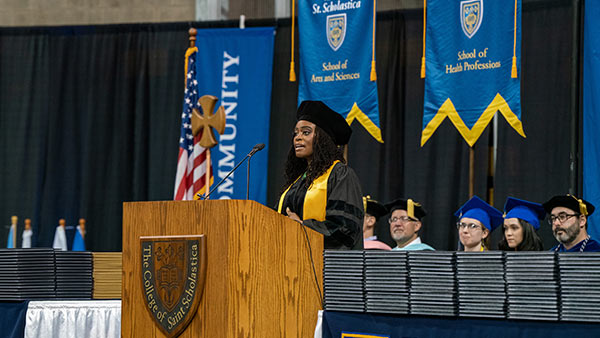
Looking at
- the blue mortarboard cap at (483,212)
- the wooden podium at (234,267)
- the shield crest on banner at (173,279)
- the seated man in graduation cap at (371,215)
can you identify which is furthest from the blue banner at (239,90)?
the shield crest on banner at (173,279)

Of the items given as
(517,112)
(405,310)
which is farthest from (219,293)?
(517,112)

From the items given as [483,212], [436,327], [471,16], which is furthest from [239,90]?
[436,327]

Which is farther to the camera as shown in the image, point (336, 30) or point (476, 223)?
point (336, 30)

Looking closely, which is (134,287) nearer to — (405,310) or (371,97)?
(405,310)

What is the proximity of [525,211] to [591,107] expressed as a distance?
1.50 meters

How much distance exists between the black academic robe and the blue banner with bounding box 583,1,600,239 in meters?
3.82

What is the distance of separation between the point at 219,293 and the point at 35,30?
27.0 feet

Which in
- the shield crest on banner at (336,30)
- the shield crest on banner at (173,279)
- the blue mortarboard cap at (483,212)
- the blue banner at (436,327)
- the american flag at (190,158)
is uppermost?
the shield crest on banner at (336,30)

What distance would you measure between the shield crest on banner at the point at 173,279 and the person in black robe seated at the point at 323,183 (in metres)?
0.61

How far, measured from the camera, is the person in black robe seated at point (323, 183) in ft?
10.8

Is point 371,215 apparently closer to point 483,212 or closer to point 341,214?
point 483,212

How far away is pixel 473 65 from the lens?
6.95 meters

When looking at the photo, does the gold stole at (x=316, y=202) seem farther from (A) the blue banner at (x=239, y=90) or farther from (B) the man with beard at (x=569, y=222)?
(A) the blue banner at (x=239, y=90)

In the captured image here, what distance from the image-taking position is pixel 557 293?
2693 mm
